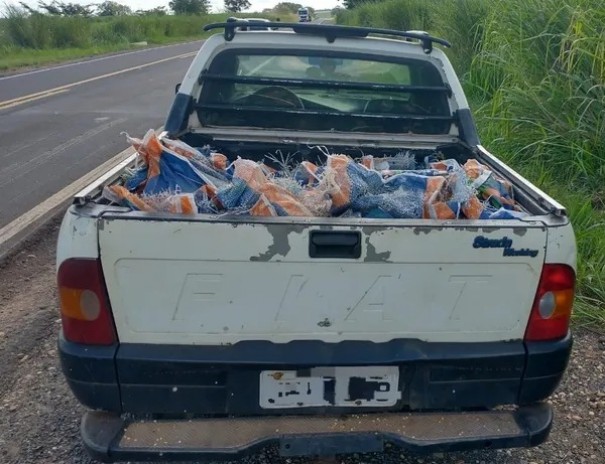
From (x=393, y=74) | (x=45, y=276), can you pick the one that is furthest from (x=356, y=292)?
(x=45, y=276)

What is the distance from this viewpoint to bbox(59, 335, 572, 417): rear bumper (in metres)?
2.50

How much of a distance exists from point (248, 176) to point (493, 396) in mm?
1271

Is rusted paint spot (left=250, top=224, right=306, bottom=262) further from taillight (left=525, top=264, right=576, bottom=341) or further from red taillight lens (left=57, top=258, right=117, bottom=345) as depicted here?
taillight (left=525, top=264, right=576, bottom=341)

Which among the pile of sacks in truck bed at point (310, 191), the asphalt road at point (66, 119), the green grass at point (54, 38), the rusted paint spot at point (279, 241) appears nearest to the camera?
the rusted paint spot at point (279, 241)

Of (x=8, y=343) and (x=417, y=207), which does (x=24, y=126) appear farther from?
(x=417, y=207)

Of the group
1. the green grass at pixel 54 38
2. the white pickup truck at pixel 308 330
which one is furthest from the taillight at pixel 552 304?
the green grass at pixel 54 38

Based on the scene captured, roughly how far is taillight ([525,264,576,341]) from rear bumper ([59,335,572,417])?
0.15 ft

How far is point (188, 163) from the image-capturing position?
3117mm

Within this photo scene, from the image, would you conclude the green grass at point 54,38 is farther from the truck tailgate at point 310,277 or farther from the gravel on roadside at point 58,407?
the truck tailgate at point 310,277

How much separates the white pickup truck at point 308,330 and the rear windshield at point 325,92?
161 centimetres

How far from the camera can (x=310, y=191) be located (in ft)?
9.16

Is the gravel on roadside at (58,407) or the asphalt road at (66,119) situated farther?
the asphalt road at (66,119)

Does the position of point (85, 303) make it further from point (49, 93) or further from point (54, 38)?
point (54, 38)

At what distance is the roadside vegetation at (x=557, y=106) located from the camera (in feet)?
18.6
